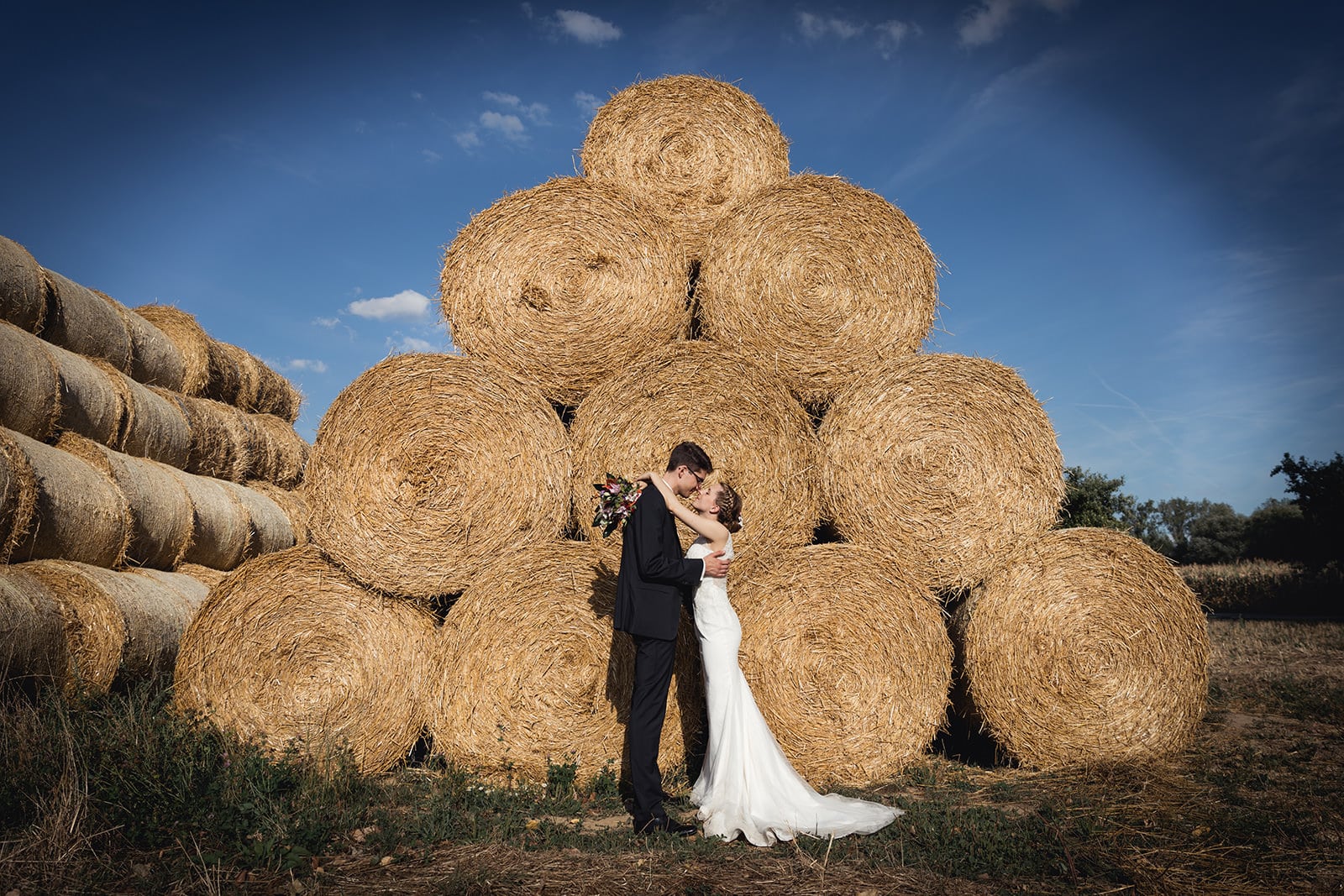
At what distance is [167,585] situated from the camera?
22.0 feet

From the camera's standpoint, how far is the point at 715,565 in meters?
4.94

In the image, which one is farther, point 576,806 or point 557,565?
point 557,565

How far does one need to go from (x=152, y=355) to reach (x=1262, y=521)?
1751 inches

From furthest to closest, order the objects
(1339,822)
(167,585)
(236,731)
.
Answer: (167,585) → (236,731) → (1339,822)

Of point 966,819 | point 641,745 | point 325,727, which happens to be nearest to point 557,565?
point 641,745

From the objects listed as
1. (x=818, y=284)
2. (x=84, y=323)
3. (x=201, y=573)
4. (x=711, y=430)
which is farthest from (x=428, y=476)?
(x=84, y=323)

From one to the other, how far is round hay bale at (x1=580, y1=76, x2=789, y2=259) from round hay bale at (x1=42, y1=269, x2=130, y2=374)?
178 inches

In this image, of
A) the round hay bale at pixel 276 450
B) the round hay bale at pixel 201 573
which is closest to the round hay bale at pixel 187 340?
the round hay bale at pixel 276 450

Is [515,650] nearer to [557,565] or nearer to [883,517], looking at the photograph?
[557,565]

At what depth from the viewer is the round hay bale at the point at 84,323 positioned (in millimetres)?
6840

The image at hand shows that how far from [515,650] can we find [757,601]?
161 centimetres

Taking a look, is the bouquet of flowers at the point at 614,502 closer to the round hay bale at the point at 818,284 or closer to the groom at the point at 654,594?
the groom at the point at 654,594

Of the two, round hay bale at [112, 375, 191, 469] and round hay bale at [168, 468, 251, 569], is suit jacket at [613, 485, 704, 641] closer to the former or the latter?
round hay bale at [168, 468, 251, 569]

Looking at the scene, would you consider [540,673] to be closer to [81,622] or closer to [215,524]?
[81,622]
